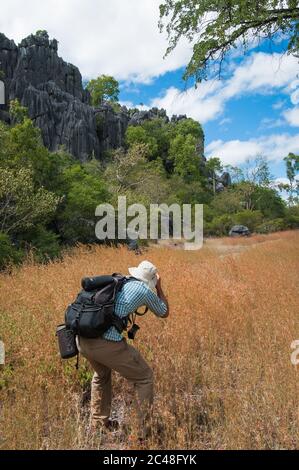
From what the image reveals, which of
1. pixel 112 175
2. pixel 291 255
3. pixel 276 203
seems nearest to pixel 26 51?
pixel 112 175

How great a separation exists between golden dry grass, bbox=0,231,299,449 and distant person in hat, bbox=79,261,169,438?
0.53 feet

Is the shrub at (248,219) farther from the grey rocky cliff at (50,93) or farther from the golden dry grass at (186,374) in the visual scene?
the golden dry grass at (186,374)

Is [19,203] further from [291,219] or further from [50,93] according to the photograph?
[291,219]

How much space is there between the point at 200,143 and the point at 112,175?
4331 centimetres

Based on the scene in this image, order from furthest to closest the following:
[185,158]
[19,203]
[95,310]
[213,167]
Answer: [213,167]
[185,158]
[19,203]
[95,310]

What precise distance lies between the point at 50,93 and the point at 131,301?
52.3m

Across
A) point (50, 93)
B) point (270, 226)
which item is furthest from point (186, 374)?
point (50, 93)

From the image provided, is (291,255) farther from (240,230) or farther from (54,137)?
(54,137)

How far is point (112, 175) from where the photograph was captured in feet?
118

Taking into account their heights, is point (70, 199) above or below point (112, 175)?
below

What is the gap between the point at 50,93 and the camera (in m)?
50.1

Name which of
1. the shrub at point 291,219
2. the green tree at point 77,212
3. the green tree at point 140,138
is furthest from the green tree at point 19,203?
the green tree at point 140,138

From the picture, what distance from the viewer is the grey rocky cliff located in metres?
47.9

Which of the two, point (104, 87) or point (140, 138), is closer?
point (140, 138)
